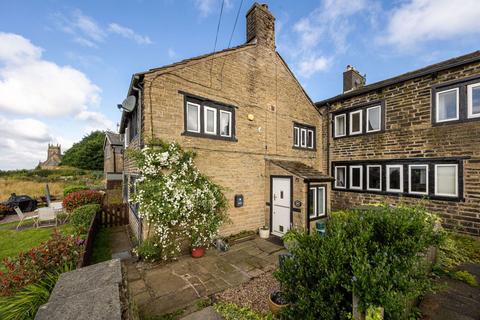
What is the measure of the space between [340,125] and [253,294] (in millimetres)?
10578

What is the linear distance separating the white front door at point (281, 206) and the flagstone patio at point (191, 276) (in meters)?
1.40

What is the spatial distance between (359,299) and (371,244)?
1.06 metres

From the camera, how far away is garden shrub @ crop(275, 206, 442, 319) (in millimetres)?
2395

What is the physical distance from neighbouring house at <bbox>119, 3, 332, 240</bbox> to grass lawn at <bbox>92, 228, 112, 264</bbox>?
109cm

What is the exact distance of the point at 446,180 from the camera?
8.07 meters

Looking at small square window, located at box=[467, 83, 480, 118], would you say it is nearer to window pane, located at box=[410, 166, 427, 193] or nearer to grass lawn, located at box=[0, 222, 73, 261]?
window pane, located at box=[410, 166, 427, 193]

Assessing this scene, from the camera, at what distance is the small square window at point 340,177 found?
452 inches

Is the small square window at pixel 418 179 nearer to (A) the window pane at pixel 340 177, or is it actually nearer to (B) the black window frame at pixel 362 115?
(B) the black window frame at pixel 362 115

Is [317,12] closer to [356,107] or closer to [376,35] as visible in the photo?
[376,35]

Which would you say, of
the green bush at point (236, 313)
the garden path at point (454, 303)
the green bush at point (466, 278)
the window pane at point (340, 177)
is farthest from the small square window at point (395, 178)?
the green bush at point (236, 313)

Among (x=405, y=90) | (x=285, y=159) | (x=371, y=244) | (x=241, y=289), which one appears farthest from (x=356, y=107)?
(x=241, y=289)

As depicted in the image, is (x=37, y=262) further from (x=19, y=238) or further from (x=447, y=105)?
(x=447, y=105)

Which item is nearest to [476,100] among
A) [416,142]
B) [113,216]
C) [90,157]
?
[416,142]

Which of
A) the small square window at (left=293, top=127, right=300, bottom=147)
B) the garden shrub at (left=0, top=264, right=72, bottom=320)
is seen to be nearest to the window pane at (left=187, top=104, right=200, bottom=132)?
the garden shrub at (left=0, top=264, right=72, bottom=320)
